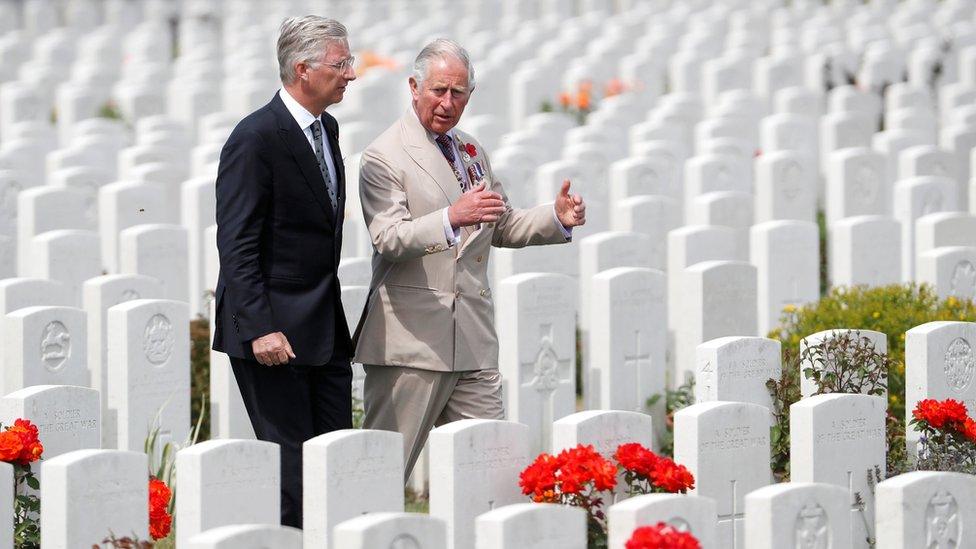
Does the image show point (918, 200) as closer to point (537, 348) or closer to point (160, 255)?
point (537, 348)

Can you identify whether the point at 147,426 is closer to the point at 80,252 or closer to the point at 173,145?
the point at 80,252

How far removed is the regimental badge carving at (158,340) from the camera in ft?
20.4

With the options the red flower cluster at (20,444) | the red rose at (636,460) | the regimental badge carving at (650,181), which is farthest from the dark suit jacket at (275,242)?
the regimental badge carving at (650,181)

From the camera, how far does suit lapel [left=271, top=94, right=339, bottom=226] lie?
485 cm

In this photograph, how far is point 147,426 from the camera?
20.7 ft

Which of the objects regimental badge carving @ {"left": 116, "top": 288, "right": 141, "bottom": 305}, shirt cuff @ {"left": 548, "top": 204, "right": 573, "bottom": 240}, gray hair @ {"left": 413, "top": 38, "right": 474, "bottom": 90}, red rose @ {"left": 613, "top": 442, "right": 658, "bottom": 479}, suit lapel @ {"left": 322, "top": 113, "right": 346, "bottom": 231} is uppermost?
gray hair @ {"left": 413, "top": 38, "right": 474, "bottom": 90}

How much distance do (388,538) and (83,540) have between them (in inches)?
35.8

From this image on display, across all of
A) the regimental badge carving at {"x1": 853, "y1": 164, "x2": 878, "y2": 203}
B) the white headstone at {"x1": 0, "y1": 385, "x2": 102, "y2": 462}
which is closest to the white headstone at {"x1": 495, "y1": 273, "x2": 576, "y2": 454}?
the white headstone at {"x1": 0, "y1": 385, "x2": 102, "y2": 462}

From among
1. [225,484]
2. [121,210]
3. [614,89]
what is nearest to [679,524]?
[225,484]

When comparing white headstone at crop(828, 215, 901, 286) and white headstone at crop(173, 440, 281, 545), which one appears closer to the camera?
white headstone at crop(173, 440, 281, 545)

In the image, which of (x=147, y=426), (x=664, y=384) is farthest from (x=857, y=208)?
(x=147, y=426)

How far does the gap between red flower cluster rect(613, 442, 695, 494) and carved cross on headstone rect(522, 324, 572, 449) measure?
6.69 ft

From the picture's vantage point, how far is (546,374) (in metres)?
6.91

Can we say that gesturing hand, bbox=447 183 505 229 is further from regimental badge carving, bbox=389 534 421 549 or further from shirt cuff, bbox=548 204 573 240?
regimental badge carving, bbox=389 534 421 549
